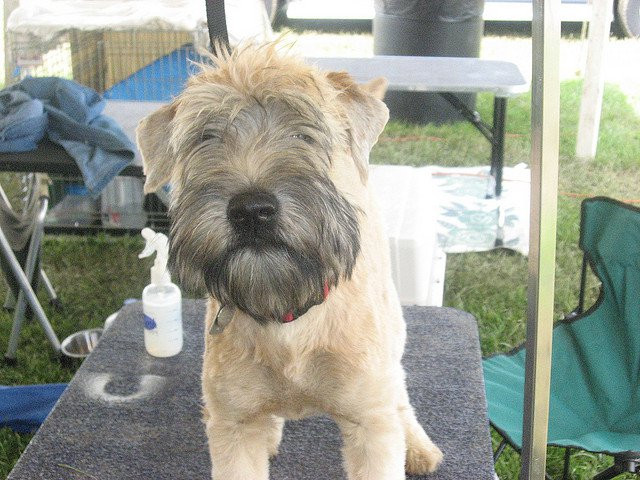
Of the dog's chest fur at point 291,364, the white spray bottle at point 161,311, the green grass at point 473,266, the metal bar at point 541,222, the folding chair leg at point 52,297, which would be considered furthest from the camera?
the folding chair leg at point 52,297

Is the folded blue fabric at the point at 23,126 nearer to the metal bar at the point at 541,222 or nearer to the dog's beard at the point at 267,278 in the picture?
the dog's beard at the point at 267,278

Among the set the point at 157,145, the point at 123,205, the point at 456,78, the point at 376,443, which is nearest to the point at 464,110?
the point at 456,78

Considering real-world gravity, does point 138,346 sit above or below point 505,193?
above

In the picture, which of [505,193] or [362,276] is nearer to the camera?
[362,276]

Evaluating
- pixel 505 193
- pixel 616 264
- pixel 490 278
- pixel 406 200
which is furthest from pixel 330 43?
pixel 616 264

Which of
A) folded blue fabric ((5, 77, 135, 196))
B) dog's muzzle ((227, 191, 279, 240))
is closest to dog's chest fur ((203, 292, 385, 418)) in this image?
dog's muzzle ((227, 191, 279, 240))

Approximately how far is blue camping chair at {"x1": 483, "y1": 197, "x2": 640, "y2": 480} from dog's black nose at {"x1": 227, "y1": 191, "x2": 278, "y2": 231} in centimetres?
146

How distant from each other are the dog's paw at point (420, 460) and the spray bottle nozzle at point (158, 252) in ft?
3.21

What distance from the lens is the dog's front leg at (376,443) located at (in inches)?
66.4

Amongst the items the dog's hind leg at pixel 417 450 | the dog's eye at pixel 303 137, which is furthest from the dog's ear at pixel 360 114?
the dog's hind leg at pixel 417 450

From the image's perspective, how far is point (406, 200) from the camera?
3682mm

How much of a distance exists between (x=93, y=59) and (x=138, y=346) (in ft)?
10.5

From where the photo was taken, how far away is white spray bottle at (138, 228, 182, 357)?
2604mm

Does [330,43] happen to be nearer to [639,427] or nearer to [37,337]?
[37,337]
